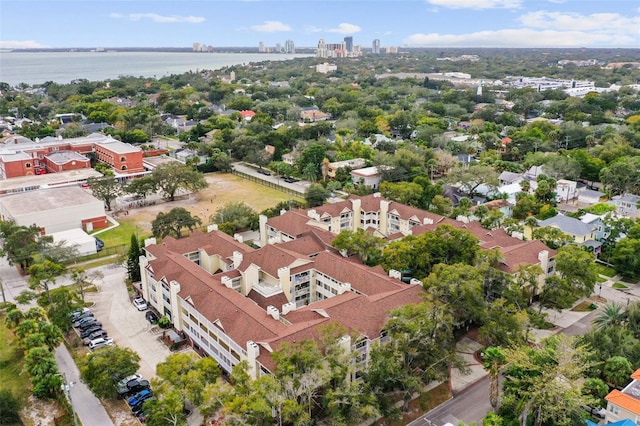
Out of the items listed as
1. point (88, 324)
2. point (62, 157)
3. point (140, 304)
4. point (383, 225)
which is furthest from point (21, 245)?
point (62, 157)

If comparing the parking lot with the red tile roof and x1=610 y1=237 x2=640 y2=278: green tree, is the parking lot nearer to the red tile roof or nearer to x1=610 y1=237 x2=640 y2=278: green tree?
the red tile roof

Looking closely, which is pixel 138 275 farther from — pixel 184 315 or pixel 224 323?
pixel 224 323

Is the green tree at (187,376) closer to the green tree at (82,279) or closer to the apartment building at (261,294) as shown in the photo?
the apartment building at (261,294)

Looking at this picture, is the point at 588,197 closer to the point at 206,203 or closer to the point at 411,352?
the point at 411,352

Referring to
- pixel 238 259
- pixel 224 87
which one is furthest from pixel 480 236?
pixel 224 87

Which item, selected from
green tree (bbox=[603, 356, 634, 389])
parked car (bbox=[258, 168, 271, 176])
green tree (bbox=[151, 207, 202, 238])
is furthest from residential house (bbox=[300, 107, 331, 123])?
green tree (bbox=[603, 356, 634, 389])

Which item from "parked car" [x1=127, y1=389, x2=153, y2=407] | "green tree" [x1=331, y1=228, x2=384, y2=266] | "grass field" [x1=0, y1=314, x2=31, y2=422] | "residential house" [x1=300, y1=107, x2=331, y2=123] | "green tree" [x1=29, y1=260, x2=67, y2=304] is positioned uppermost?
"residential house" [x1=300, y1=107, x2=331, y2=123]
